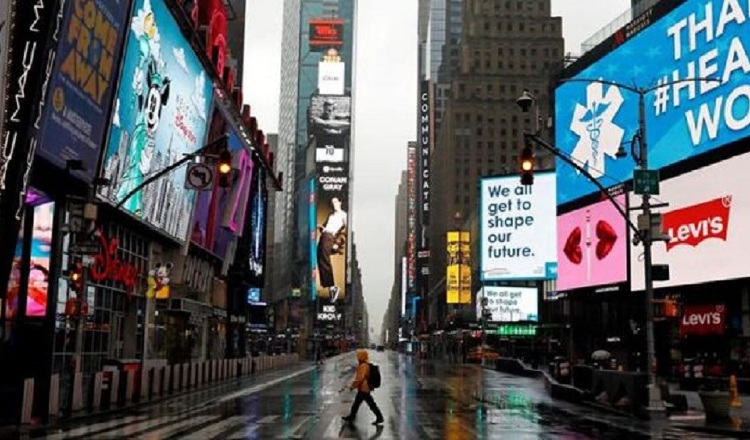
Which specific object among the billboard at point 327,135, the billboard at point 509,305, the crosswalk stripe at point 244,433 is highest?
the billboard at point 327,135

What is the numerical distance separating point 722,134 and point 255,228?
4961 cm

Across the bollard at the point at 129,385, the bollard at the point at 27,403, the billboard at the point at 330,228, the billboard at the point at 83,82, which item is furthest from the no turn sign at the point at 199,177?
the billboard at the point at 330,228

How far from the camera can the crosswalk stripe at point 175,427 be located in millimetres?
17781

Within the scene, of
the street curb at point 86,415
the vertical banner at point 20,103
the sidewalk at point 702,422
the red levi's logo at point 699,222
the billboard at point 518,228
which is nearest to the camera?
the street curb at point 86,415

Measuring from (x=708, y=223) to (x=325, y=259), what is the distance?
143m

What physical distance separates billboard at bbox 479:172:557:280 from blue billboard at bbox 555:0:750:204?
1320 inches

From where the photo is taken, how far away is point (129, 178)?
35.2 meters

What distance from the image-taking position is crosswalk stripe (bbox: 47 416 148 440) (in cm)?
1777

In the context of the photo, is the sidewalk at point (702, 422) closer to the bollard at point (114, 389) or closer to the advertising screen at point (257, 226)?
the bollard at point (114, 389)

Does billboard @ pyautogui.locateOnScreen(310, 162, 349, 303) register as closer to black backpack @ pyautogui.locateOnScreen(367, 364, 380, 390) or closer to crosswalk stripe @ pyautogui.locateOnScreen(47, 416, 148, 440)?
crosswalk stripe @ pyautogui.locateOnScreen(47, 416, 148, 440)

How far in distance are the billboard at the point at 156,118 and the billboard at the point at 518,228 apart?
4959 centimetres

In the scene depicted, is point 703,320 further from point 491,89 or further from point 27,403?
point 491,89

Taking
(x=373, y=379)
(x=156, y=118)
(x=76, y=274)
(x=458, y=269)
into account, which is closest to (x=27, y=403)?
(x=76, y=274)

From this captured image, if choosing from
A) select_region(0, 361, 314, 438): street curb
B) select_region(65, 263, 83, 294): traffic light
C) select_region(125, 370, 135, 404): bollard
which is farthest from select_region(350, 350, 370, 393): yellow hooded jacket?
select_region(125, 370, 135, 404): bollard
